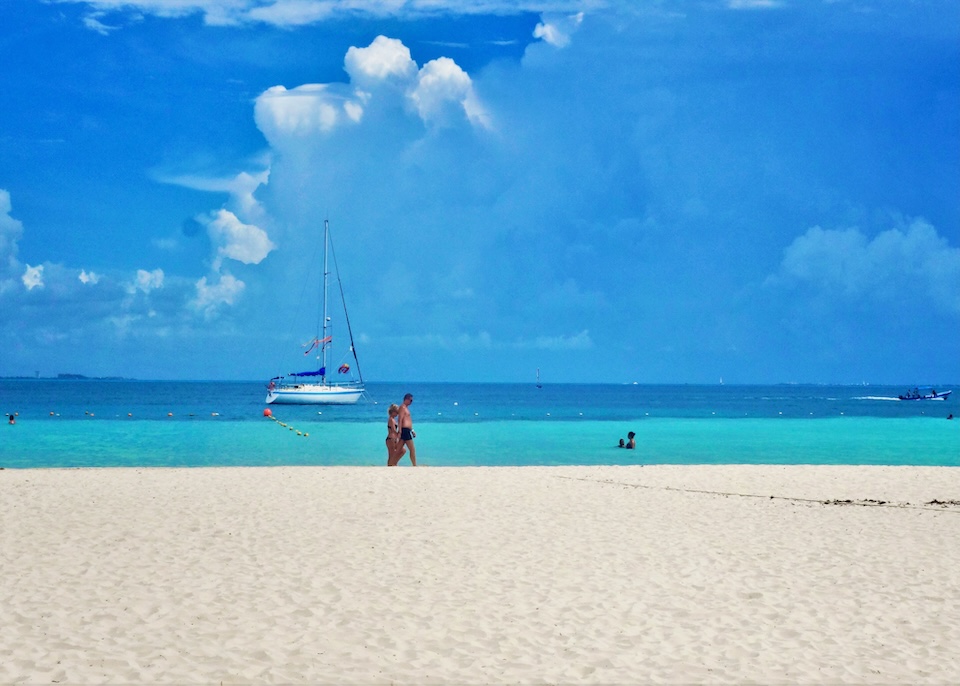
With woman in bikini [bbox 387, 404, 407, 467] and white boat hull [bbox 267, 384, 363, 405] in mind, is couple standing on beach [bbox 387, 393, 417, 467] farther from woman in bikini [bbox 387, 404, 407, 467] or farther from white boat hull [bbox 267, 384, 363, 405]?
white boat hull [bbox 267, 384, 363, 405]

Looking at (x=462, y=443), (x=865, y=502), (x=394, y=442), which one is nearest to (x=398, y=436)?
(x=394, y=442)

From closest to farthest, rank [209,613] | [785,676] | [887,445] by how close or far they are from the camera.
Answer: [785,676]
[209,613]
[887,445]

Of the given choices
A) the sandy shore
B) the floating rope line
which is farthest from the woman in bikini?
the floating rope line

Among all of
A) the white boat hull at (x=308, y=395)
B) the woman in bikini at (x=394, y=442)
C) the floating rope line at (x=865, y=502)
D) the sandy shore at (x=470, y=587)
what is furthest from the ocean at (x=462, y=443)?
the white boat hull at (x=308, y=395)

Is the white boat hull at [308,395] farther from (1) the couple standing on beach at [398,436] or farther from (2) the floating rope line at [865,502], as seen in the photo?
(2) the floating rope line at [865,502]

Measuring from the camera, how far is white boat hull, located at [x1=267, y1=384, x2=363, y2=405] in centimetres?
7656

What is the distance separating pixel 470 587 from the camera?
906cm

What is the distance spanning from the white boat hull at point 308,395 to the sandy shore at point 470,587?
60.7 metres

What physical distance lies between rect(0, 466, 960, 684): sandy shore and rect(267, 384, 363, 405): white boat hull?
60.7 meters

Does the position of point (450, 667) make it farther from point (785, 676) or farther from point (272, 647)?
point (785, 676)

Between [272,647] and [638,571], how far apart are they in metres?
4.67

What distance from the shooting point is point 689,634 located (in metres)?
7.52

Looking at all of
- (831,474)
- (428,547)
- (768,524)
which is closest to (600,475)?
(831,474)

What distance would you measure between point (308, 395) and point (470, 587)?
6994cm
